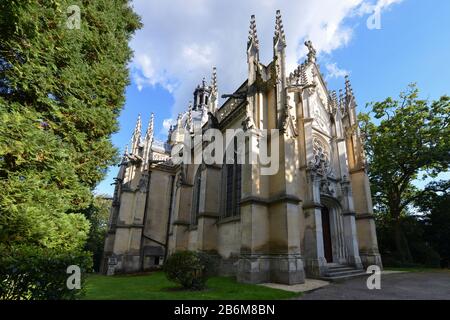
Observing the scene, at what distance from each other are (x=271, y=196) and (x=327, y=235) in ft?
19.5

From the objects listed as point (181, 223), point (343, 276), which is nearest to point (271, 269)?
point (343, 276)

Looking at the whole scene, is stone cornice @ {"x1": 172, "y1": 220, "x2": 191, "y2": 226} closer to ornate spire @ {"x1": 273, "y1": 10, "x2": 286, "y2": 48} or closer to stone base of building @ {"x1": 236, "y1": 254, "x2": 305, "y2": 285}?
stone base of building @ {"x1": 236, "y1": 254, "x2": 305, "y2": 285}

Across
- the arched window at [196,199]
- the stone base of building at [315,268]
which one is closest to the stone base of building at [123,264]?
the arched window at [196,199]

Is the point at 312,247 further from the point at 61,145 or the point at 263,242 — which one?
the point at 61,145

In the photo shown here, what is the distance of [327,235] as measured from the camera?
47.0 ft

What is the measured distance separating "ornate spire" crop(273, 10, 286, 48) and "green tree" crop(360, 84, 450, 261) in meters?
13.5

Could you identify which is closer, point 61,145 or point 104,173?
point 61,145

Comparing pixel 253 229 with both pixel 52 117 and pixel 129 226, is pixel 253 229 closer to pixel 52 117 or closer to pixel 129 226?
pixel 52 117

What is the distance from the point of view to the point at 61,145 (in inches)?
266

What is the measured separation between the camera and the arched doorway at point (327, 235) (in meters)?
13.8
